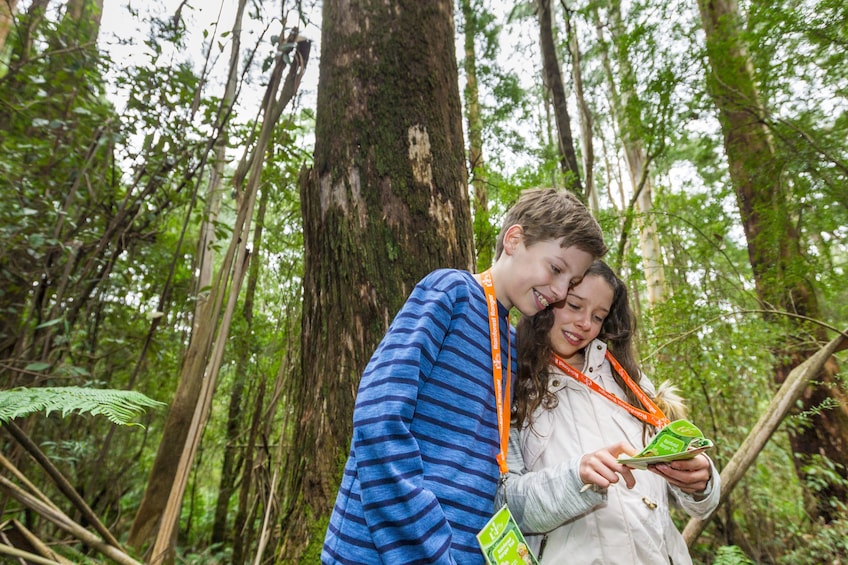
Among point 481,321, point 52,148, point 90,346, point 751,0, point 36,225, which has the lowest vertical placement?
point 481,321

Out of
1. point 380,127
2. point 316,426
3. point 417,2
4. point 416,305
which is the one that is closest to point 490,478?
point 416,305

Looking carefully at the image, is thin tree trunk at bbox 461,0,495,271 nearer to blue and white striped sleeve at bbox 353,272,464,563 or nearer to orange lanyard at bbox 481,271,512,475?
orange lanyard at bbox 481,271,512,475

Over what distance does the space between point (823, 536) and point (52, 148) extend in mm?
7593

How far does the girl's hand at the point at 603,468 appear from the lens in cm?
128

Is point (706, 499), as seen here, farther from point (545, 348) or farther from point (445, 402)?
point (445, 402)

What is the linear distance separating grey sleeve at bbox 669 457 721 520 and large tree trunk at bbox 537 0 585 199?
3.33 metres

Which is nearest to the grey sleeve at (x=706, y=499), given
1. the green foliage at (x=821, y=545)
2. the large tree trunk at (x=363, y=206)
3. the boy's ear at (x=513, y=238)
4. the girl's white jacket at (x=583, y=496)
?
the girl's white jacket at (x=583, y=496)

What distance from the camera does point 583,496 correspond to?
135cm

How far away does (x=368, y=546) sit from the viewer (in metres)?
1.14

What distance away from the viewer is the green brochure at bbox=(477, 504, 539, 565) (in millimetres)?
1165

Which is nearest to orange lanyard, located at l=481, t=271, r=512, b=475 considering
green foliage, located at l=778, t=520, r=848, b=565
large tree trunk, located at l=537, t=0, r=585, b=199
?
large tree trunk, located at l=537, t=0, r=585, b=199

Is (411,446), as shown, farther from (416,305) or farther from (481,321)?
(481,321)

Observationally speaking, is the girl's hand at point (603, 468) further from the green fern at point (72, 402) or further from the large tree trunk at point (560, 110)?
the large tree trunk at point (560, 110)

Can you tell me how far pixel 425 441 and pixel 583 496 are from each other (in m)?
0.48
